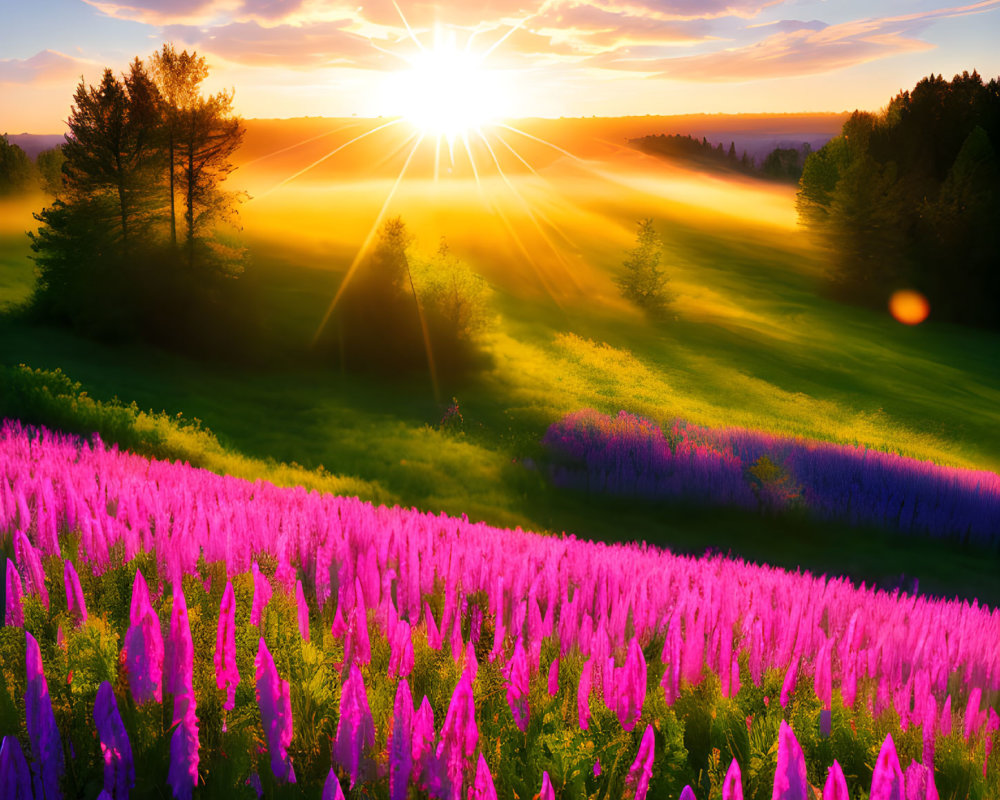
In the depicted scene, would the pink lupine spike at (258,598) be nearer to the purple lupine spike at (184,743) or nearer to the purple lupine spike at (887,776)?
the purple lupine spike at (184,743)

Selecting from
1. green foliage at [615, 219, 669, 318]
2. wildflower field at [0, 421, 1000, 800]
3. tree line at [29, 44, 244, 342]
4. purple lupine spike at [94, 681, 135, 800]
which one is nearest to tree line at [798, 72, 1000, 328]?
green foliage at [615, 219, 669, 318]

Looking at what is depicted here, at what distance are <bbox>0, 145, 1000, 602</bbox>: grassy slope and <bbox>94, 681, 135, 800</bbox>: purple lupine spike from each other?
379 inches

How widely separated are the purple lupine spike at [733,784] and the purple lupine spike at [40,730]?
1.57 m

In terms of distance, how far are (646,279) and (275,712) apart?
166 ft

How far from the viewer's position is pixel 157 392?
672 inches

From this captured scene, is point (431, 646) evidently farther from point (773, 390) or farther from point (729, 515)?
point (773, 390)

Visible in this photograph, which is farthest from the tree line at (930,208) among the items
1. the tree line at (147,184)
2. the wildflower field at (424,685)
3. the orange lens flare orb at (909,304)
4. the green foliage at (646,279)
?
the wildflower field at (424,685)

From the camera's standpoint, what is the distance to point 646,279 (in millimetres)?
50406

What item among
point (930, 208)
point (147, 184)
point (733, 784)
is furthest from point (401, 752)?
point (930, 208)

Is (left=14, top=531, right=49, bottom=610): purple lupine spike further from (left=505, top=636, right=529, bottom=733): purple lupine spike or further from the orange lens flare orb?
the orange lens flare orb

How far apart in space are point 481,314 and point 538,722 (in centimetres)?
2381

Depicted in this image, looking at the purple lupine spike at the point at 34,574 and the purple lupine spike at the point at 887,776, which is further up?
the purple lupine spike at the point at 887,776

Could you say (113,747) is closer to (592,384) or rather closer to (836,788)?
(836,788)

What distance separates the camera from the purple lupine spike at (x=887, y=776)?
1542 millimetres
